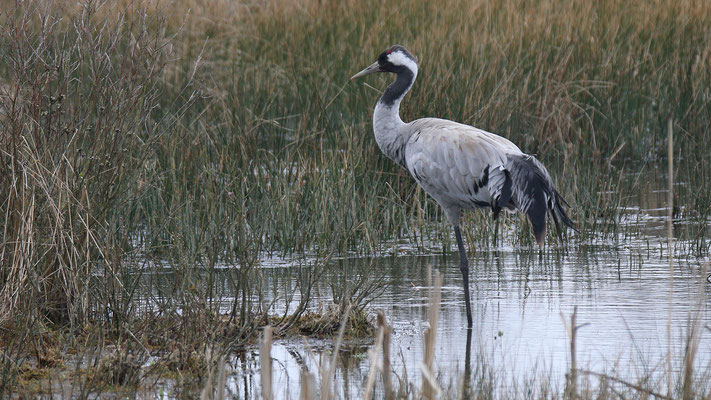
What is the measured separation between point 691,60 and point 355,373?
6.85 m

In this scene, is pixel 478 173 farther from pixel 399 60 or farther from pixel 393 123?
pixel 399 60

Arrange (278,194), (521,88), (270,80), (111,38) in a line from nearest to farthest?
(111,38), (278,194), (521,88), (270,80)

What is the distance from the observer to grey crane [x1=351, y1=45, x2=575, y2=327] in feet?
19.5

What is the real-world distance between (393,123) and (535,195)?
1.51m

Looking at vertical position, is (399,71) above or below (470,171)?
above

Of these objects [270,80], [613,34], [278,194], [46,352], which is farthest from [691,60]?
[46,352]

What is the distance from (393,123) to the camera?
7.18 meters

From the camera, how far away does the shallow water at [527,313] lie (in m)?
4.76

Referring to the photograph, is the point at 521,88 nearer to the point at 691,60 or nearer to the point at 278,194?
the point at 691,60

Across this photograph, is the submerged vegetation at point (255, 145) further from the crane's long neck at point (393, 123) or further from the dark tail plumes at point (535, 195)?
the dark tail plumes at point (535, 195)

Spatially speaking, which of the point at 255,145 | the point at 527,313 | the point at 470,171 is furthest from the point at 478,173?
the point at 255,145

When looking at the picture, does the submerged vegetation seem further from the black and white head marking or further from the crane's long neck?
the black and white head marking

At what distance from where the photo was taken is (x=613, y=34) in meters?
11.1

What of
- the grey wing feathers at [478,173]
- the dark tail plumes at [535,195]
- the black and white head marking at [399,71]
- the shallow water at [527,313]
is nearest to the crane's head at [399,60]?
the black and white head marking at [399,71]
